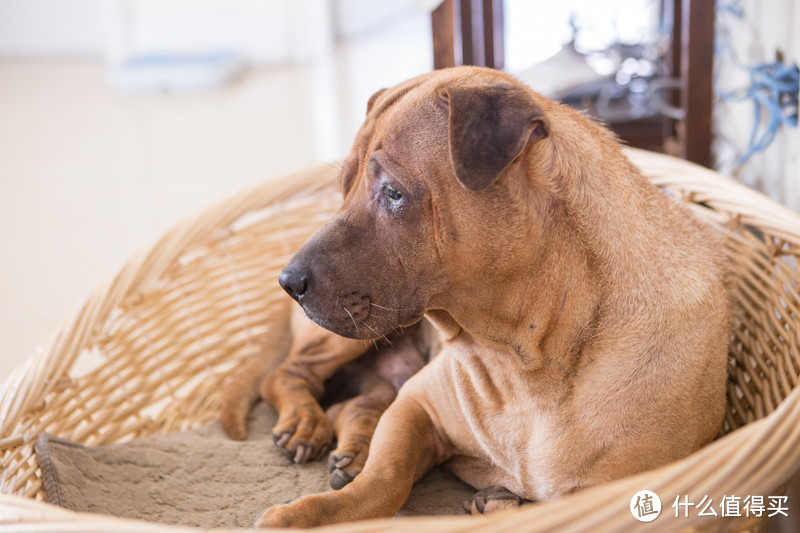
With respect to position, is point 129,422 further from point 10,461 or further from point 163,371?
point 10,461

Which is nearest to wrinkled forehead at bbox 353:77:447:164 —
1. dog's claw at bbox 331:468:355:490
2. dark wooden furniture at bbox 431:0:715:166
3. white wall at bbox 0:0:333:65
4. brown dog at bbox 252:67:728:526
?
brown dog at bbox 252:67:728:526

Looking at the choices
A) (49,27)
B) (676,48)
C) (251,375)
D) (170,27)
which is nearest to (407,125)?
(251,375)

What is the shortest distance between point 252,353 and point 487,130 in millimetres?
1256

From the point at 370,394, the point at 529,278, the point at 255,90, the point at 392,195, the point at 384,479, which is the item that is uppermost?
the point at 392,195

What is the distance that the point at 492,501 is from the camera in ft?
4.56

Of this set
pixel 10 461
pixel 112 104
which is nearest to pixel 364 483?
pixel 10 461

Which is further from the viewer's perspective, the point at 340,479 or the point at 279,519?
the point at 340,479

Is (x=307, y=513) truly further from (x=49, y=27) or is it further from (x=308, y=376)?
(x=49, y=27)

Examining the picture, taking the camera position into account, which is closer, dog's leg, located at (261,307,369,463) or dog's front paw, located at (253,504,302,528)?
dog's front paw, located at (253,504,302,528)

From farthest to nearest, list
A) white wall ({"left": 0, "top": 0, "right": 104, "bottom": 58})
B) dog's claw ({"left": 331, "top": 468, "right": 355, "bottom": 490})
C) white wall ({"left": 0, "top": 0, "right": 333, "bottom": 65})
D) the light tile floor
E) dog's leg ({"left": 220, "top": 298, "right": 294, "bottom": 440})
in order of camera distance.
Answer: white wall ({"left": 0, "top": 0, "right": 104, "bottom": 58})
white wall ({"left": 0, "top": 0, "right": 333, "bottom": 65})
the light tile floor
dog's leg ({"left": 220, "top": 298, "right": 294, "bottom": 440})
dog's claw ({"left": 331, "top": 468, "right": 355, "bottom": 490})

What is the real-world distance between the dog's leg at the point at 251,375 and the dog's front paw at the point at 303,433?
0.12 m

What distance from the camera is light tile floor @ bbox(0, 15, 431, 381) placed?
3.64 meters

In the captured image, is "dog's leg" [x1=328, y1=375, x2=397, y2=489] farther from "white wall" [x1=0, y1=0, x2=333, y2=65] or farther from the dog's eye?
"white wall" [x1=0, y1=0, x2=333, y2=65]

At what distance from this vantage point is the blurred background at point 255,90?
7.34ft
